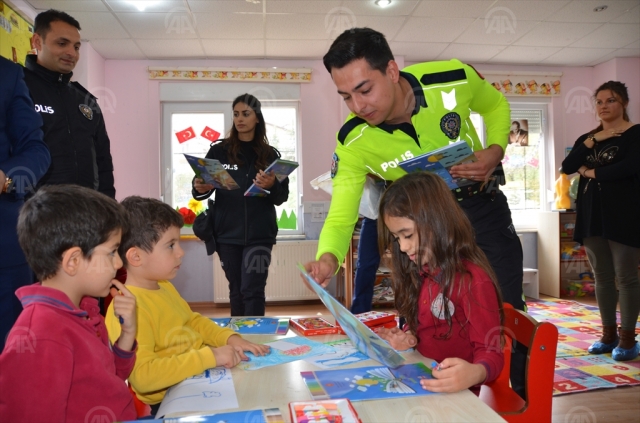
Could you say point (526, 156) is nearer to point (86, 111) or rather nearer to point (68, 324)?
point (86, 111)

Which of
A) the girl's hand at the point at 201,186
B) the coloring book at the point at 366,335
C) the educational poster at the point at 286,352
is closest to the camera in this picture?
the coloring book at the point at 366,335

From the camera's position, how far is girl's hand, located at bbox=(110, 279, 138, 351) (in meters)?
1.05

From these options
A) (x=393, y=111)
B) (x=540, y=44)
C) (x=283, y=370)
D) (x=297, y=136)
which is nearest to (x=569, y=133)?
(x=540, y=44)

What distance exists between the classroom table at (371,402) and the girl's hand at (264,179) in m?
1.60

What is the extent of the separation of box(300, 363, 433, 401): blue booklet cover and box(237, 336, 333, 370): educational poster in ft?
0.39

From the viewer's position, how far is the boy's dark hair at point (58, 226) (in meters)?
0.97

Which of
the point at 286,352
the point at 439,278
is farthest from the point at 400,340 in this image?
the point at 286,352

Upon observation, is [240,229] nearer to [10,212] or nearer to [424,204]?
[10,212]

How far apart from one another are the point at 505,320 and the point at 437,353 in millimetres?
232

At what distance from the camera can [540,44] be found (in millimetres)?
4926

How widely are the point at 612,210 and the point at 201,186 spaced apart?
242 centimetres

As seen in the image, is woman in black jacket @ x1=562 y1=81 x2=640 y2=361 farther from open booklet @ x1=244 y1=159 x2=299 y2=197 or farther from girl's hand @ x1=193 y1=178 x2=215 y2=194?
girl's hand @ x1=193 y1=178 x2=215 y2=194

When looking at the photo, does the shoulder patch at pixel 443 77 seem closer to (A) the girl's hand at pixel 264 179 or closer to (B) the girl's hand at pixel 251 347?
(B) the girl's hand at pixel 251 347

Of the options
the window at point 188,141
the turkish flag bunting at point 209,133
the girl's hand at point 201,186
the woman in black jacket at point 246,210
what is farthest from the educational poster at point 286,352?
the turkish flag bunting at point 209,133
